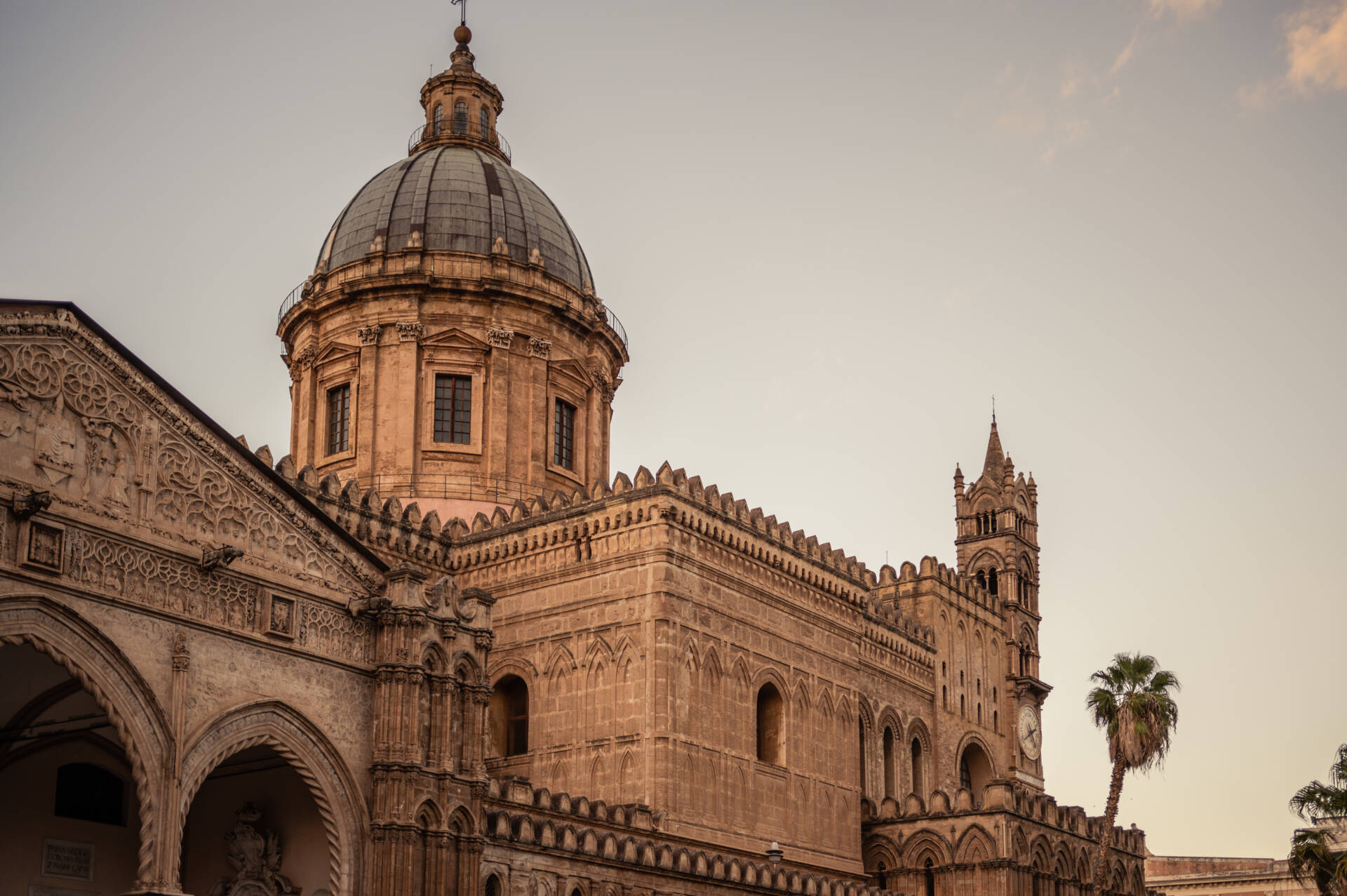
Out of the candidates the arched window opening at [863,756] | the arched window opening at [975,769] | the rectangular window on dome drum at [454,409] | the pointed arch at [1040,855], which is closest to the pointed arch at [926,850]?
the pointed arch at [1040,855]

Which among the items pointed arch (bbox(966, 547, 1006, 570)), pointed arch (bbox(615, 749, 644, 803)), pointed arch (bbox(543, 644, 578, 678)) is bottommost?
pointed arch (bbox(615, 749, 644, 803))

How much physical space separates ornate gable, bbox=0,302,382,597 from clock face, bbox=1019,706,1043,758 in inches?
1407

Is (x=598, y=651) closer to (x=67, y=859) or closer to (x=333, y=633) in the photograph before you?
(x=333, y=633)

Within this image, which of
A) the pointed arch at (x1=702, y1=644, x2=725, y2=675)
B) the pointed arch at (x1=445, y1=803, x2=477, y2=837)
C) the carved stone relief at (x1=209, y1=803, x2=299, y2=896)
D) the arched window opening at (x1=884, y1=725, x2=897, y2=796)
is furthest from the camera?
the arched window opening at (x1=884, y1=725, x2=897, y2=796)

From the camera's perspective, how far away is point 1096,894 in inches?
1726

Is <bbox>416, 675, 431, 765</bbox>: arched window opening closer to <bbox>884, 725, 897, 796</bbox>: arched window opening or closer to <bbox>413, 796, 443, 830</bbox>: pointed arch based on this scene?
<bbox>413, 796, 443, 830</bbox>: pointed arch

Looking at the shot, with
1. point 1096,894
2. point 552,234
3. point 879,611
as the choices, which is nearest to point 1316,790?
point 1096,894

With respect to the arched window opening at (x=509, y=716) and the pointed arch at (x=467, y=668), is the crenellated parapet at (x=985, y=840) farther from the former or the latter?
the pointed arch at (x=467, y=668)

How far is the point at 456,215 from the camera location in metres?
44.3

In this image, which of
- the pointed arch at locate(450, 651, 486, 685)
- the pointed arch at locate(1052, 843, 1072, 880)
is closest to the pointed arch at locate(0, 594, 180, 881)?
the pointed arch at locate(450, 651, 486, 685)

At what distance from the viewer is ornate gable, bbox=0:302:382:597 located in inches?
867

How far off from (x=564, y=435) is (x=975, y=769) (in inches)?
776

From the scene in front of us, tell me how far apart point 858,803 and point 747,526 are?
835 cm

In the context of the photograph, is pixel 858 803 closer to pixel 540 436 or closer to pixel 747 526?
pixel 747 526
